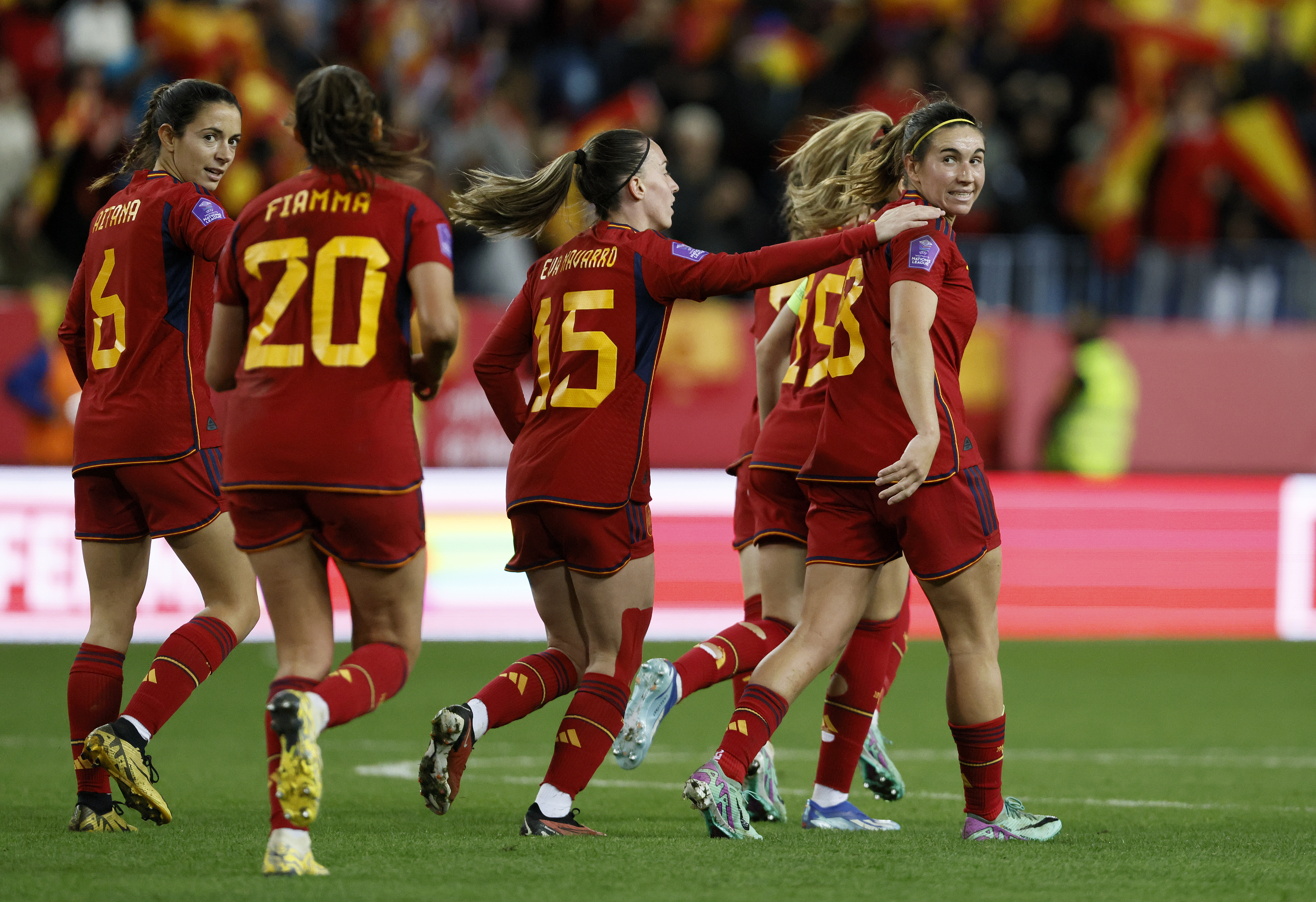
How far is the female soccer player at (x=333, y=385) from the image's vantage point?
417 centimetres

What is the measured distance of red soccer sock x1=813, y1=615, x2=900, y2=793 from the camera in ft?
18.0

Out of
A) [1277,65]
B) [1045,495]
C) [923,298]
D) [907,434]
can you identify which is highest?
[1277,65]

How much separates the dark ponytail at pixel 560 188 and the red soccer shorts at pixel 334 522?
3.78 ft

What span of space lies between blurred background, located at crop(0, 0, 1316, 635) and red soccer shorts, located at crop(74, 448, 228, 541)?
5.38 meters

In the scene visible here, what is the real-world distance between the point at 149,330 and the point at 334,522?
1.30 m

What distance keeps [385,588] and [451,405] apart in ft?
27.7

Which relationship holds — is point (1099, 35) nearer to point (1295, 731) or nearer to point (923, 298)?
point (1295, 731)

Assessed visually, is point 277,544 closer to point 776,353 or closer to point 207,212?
point 207,212

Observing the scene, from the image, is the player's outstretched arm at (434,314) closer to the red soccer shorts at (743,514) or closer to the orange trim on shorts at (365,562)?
the orange trim on shorts at (365,562)

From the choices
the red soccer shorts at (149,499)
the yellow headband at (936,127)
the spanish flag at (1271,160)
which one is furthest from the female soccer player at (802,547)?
the spanish flag at (1271,160)

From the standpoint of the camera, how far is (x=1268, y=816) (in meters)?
5.65

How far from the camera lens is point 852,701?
5477mm

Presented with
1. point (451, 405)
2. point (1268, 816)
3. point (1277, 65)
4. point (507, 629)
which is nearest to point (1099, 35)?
point (1277, 65)

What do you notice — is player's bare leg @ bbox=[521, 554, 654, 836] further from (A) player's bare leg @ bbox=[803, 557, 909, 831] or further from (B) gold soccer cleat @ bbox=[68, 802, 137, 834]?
(B) gold soccer cleat @ bbox=[68, 802, 137, 834]
